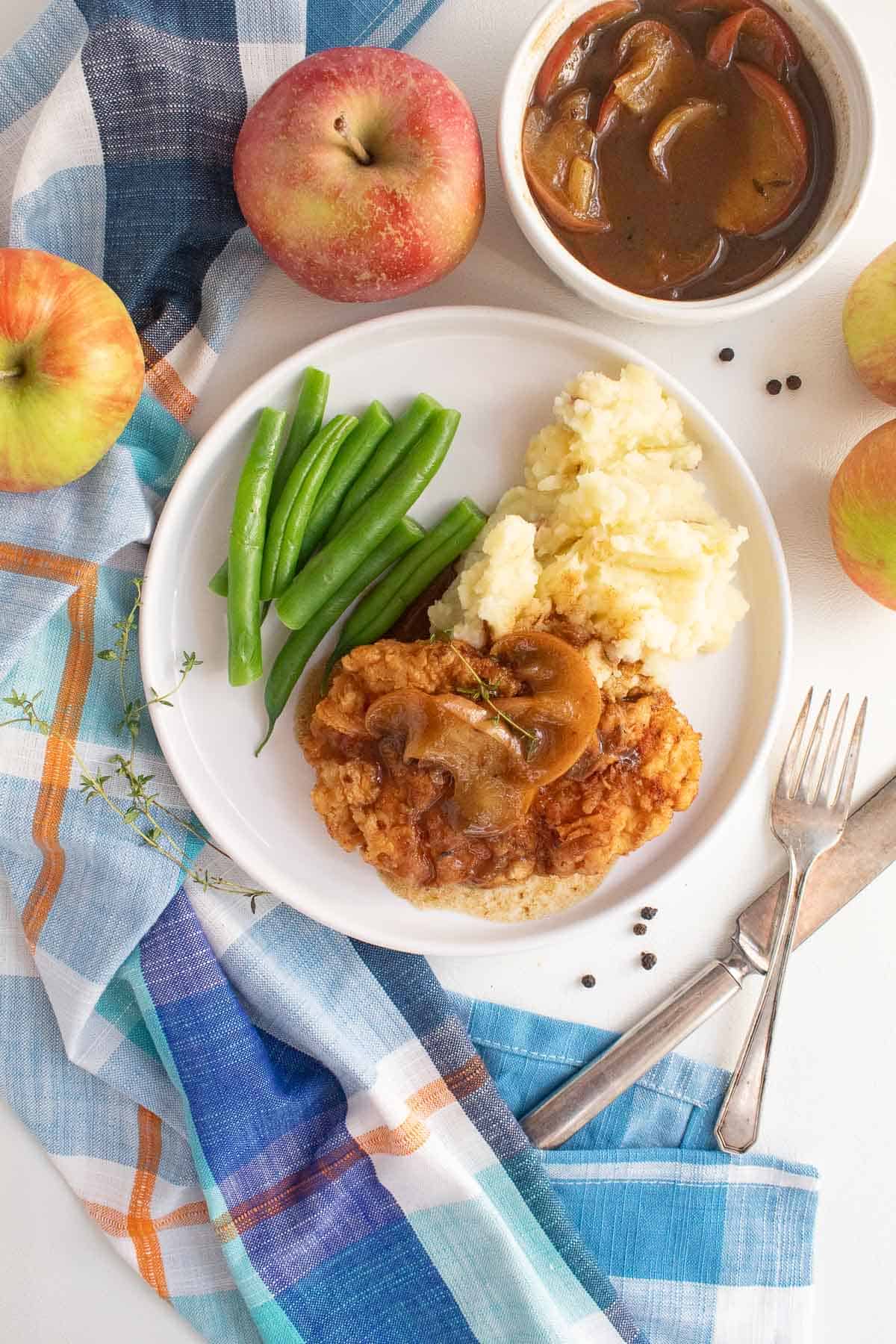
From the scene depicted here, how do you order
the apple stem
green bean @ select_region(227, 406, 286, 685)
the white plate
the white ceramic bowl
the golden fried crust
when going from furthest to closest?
1. the white plate
2. green bean @ select_region(227, 406, 286, 685)
3. the golden fried crust
4. the white ceramic bowl
5. the apple stem

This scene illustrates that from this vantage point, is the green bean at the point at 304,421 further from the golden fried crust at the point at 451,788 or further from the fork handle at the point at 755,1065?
the fork handle at the point at 755,1065

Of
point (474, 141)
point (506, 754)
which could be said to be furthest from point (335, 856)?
point (474, 141)

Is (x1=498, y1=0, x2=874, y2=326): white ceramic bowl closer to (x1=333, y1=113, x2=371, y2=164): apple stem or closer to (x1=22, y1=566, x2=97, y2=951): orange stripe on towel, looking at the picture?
(x1=333, y1=113, x2=371, y2=164): apple stem

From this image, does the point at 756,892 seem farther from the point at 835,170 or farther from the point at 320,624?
the point at 835,170

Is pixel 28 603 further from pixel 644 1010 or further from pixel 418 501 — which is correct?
pixel 644 1010

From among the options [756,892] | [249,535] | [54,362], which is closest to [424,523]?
[249,535]

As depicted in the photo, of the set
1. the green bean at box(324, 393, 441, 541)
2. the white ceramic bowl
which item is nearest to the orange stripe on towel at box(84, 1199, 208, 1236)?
the green bean at box(324, 393, 441, 541)

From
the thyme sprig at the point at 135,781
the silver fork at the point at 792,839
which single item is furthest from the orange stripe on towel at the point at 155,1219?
the silver fork at the point at 792,839
